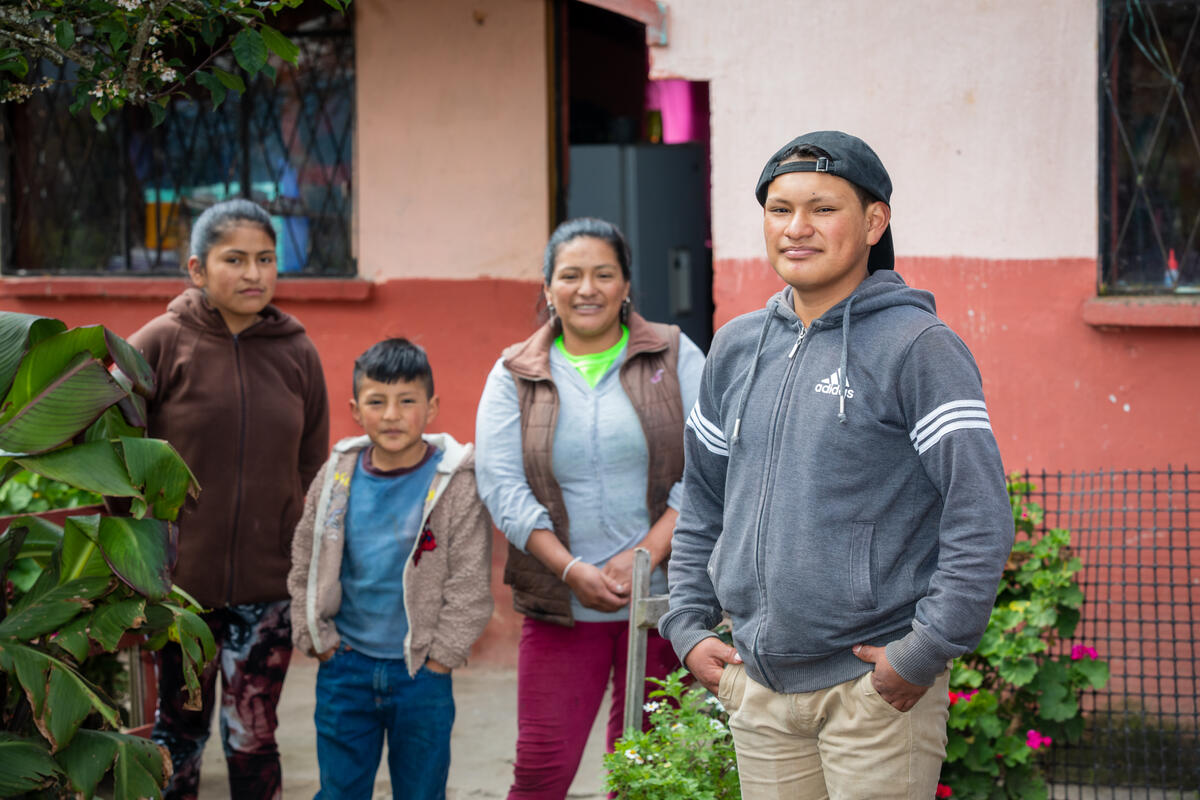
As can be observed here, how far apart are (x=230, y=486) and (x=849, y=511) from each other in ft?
6.93

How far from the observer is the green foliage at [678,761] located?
120 inches

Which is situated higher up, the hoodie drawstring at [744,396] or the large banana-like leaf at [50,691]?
the hoodie drawstring at [744,396]

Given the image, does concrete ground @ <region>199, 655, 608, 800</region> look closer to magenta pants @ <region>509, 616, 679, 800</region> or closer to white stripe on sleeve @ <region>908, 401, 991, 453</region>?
magenta pants @ <region>509, 616, 679, 800</region>

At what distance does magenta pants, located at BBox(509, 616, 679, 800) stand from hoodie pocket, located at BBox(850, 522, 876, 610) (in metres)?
1.33

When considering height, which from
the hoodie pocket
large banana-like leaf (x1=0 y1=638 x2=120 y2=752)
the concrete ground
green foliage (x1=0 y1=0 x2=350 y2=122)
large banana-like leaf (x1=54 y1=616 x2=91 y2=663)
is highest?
green foliage (x1=0 y1=0 x2=350 y2=122)

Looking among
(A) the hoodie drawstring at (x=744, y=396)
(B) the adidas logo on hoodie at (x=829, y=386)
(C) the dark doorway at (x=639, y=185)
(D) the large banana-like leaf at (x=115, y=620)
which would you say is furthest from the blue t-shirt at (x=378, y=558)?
(C) the dark doorway at (x=639, y=185)

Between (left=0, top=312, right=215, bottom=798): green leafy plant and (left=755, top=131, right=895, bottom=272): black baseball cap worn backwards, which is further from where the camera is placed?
(left=0, top=312, right=215, bottom=798): green leafy plant

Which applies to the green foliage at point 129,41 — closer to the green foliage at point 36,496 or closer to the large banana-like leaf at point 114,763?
the large banana-like leaf at point 114,763

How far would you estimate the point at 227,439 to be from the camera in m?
3.77

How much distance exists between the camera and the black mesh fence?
445cm

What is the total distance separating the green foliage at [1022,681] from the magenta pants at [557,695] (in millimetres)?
1153

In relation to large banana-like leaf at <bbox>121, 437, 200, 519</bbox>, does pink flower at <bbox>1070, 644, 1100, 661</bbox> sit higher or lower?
lower

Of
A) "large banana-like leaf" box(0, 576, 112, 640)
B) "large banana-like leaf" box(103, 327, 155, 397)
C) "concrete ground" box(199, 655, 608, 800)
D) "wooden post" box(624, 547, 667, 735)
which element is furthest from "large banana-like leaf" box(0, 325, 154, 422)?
"concrete ground" box(199, 655, 608, 800)

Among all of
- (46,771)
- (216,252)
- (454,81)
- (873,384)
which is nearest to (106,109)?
(216,252)
